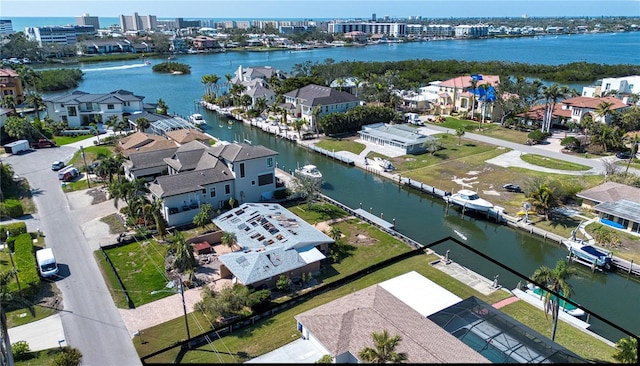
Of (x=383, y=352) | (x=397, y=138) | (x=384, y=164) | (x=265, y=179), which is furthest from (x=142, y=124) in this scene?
(x=383, y=352)

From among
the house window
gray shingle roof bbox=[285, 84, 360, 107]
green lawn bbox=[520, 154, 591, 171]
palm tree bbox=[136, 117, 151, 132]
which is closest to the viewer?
the house window

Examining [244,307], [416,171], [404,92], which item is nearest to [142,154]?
[244,307]

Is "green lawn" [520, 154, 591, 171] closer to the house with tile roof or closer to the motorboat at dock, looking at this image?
the house with tile roof

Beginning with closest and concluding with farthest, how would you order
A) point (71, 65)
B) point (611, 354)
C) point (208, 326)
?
point (611, 354) < point (208, 326) < point (71, 65)

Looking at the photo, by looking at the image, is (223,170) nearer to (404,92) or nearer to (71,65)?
(404,92)

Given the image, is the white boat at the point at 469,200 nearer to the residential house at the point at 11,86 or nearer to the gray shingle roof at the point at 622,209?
the gray shingle roof at the point at 622,209

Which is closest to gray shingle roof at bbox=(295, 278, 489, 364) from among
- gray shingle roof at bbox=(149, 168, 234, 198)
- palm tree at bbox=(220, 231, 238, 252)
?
palm tree at bbox=(220, 231, 238, 252)
